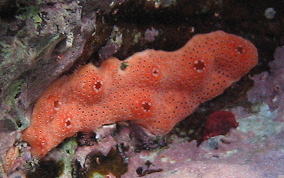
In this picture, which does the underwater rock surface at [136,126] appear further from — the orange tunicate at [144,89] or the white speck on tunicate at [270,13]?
the orange tunicate at [144,89]

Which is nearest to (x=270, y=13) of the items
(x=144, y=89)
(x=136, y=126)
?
(x=144, y=89)

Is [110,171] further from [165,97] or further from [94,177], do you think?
[165,97]

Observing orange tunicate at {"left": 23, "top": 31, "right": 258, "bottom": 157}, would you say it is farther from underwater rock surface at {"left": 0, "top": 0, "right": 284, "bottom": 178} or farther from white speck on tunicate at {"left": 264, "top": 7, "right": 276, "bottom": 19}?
white speck on tunicate at {"left": 264, "top": 7, "right": 276, "bottom": 19}

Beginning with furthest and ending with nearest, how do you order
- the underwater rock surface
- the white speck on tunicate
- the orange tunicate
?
the white speck on tunicate < the orange tunicate < the underwater rock surface

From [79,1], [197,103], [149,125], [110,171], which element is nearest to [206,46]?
[197,103]

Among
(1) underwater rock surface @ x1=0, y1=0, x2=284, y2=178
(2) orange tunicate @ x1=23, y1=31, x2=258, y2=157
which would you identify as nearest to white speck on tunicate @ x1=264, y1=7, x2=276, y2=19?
(1) underwater rock surface @ x1=0, y1=0, x2=284, y2=178

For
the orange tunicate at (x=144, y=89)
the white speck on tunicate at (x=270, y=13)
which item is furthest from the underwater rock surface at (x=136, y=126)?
the orange tunicate at (x=144, y=89)

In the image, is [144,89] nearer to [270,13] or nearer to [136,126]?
[136,126]

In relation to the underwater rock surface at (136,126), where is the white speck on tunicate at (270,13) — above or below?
above
